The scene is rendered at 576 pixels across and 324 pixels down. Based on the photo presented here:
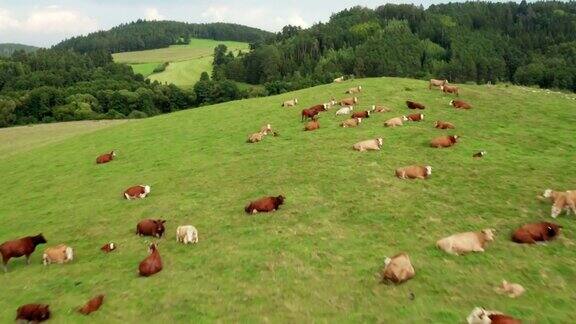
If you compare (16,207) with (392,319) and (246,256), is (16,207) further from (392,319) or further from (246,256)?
(392,319)

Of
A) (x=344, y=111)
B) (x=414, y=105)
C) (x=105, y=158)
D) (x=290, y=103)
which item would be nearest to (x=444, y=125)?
(x=414, y=105)

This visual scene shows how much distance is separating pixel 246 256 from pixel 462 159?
11.9 metres

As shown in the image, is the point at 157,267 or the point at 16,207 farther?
the point at 16,207

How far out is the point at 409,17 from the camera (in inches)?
7313

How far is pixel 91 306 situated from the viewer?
12.8 meters

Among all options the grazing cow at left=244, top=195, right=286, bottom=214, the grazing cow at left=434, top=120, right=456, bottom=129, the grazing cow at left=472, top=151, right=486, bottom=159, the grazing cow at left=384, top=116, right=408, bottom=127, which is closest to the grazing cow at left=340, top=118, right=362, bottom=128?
the grazing cow at left=384, top=116, right=408, bottom=127

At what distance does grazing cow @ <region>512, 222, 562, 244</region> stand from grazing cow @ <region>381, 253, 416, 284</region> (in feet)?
12.3

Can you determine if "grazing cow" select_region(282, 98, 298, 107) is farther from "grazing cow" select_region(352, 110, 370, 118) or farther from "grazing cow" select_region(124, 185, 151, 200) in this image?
"grazing cow" select_region(124, 185, 151, 200)

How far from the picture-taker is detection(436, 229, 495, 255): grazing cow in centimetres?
1395

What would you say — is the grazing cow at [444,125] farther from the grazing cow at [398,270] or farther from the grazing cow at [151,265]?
the grazing cow at [151,265]

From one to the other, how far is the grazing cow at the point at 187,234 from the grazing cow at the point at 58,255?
11.6ft

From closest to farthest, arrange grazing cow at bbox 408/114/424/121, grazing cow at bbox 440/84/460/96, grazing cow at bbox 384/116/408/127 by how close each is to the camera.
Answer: grazing cow at bbox 384/116/408/127 → grazing cow at bbox 408/114/424/121 → grazing cow at bbox 440/84/460/96

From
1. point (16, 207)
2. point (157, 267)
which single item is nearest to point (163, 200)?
point (157, 267)

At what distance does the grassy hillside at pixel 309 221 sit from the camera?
12156mm
